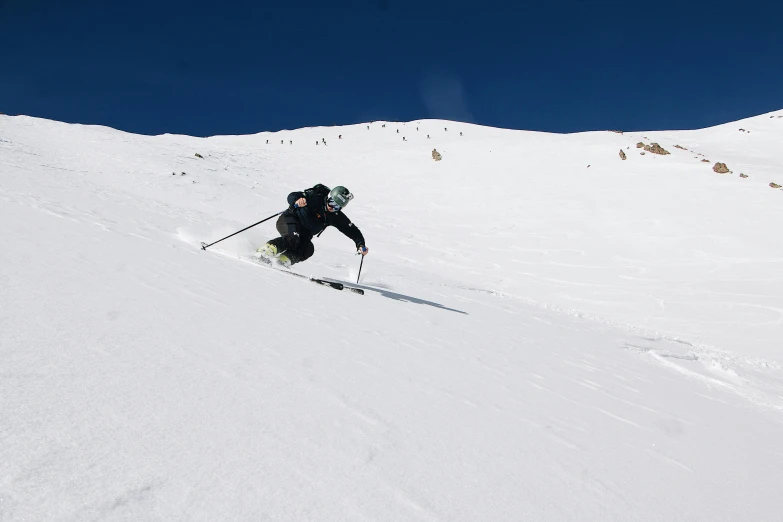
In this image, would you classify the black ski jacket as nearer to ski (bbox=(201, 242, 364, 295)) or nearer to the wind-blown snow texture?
ski (bbox=(201, 242, 364, 295))

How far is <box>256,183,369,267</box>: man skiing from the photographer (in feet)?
24.5

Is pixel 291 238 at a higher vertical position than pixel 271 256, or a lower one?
higher

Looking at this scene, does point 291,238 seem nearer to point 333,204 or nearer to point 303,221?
point 303,221

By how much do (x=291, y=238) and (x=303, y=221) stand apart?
35 centimetres

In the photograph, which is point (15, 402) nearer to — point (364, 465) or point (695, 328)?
point (364, 465)

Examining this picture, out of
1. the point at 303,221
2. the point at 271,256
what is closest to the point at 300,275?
the point at 271,256

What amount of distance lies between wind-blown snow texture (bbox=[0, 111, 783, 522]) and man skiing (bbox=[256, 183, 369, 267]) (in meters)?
0.85

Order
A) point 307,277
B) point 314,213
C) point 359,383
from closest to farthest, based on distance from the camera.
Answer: point 359,383 → point 307,277 → point 314,213

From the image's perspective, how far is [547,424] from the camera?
3002 millimetres

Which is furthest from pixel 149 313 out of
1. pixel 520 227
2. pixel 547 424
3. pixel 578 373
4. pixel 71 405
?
pixel 520 227

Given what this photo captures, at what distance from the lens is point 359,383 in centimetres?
286

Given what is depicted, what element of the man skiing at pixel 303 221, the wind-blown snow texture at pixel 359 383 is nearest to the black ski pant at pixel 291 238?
the man skiing at pixel 303 221

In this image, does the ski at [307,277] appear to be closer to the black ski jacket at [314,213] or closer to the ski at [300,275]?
the ski at [300,275]

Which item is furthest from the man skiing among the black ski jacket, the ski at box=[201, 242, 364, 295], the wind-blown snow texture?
the wind-blown snow texture
